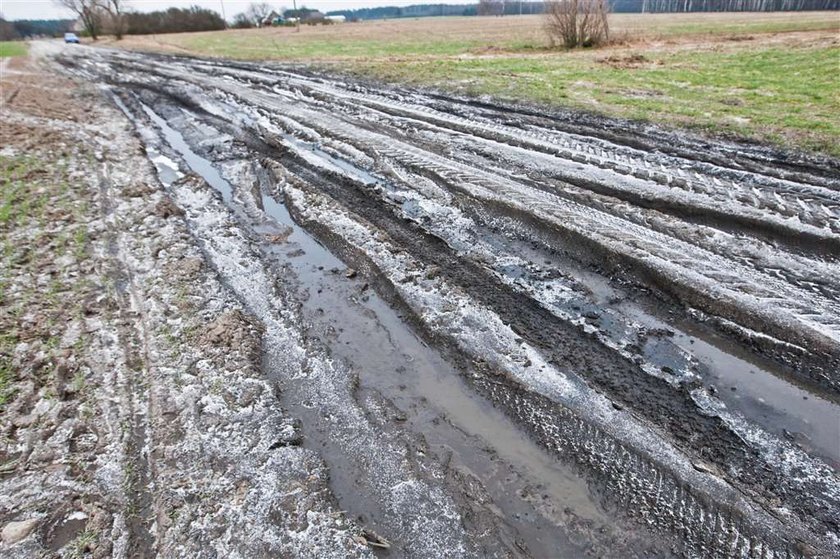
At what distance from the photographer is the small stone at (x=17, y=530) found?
2634 millimetres

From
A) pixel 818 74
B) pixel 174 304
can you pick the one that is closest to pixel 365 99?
pixel 174 304

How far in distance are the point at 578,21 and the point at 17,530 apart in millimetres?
24239

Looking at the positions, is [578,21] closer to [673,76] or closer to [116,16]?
[673,76]

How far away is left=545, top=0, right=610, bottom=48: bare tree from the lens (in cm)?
2059

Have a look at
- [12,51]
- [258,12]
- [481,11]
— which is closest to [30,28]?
[258,12]

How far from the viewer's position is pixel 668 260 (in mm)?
4957

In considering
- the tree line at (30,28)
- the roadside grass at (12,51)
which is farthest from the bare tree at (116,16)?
the tree line at (30,28)

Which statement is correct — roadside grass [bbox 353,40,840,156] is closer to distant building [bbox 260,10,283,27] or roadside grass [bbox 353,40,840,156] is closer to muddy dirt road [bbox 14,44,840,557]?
muddy dirt road [bbox 14,44,840,557]

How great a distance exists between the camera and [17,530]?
2676 mm

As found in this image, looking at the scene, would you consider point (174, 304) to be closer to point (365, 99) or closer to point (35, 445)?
point (35, 445)

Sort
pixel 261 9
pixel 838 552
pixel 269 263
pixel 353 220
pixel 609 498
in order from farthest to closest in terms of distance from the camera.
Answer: pixel 261 9
pixel 353 220
pixel 269 263
pixel 609 498
pixel 838 552

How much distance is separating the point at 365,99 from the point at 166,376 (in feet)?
35.6

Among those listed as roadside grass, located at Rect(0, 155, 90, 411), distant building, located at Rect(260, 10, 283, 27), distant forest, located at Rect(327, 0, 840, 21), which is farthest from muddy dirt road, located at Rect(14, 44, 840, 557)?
distant building, located at Rect(260, 10, 283, 27)

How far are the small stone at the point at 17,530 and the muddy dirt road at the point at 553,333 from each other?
60.6 inches
